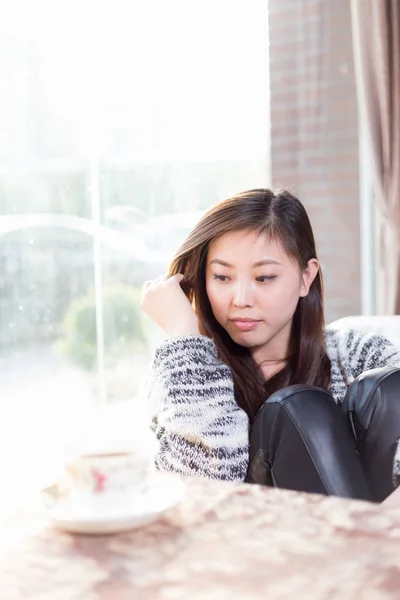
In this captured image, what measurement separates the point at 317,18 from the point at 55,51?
116 centimetres

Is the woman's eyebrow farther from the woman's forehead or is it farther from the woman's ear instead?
the woman's ear

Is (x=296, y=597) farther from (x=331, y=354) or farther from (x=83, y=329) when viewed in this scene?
(x=83, y=329)

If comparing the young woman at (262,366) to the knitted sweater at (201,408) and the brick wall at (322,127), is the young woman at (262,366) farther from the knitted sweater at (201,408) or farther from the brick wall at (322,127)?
the brick wall at (322,127)

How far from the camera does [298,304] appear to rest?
194 centimetres

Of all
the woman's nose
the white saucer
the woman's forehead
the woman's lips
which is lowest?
the white saucer

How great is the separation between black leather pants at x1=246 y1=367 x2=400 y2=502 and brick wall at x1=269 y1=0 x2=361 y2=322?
2013 mm

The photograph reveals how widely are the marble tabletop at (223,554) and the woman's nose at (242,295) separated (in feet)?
2.69

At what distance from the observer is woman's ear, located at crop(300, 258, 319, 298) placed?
1877 millimetres

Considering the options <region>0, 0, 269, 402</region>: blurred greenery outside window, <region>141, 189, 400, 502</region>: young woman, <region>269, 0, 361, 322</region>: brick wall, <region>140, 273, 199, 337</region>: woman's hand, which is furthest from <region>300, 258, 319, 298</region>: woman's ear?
<region>269, 0, 361, 322</region>: brick wall

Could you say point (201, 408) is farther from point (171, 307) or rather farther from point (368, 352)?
point (368, 352)

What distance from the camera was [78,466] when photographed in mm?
861

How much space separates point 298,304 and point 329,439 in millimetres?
673

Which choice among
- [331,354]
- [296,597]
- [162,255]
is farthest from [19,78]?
[296,597]

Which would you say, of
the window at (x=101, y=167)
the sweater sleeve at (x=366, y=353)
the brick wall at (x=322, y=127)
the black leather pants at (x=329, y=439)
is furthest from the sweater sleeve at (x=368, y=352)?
the brick wall at (x=322, y=127)
